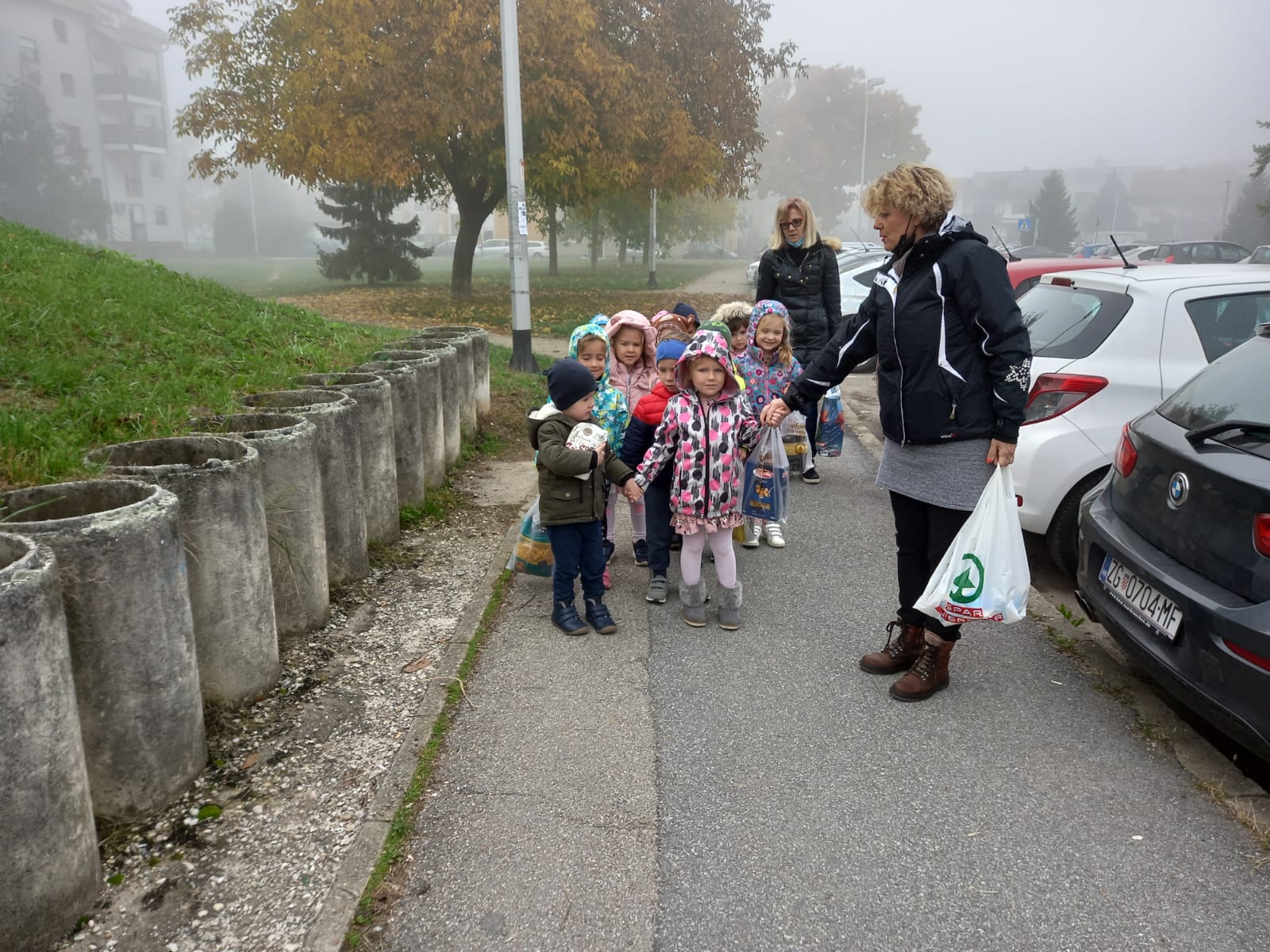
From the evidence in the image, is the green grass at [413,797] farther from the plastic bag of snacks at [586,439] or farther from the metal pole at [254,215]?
the metal pole at [254,215]

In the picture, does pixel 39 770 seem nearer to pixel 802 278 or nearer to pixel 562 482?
pixel 562 482

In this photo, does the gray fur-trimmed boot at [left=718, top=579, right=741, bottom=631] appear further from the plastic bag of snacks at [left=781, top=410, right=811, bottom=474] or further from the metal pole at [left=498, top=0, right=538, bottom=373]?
the metal pole at [left=498, top=0, right=538, bottom=373]

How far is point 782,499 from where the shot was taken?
18.4 feet

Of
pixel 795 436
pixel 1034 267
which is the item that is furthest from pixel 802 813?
pixel 1034 267

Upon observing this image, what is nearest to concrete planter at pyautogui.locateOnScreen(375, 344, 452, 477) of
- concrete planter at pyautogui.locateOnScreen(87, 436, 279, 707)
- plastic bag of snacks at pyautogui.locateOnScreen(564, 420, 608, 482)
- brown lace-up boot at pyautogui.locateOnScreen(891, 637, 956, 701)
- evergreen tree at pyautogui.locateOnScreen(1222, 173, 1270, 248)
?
plastic bag of snacks at pyautogui.locateOnScreen(564, 420, 608, 482)

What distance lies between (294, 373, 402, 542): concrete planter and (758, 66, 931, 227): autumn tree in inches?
3789

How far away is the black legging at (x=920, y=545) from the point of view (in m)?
3.77

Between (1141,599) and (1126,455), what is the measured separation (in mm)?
752

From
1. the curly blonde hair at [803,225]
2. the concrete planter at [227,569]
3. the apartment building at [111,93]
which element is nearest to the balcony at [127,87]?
the apartment building at [111,93]

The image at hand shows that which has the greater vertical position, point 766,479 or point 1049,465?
point 1049,465

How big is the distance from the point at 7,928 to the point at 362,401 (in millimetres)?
3230

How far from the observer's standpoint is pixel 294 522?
13.4 feet

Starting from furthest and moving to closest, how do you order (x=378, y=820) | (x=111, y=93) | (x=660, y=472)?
(x=111, y=93) < (x=660, y=472) < (x=378, y=820)

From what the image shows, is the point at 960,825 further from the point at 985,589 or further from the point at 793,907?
the point at 985,589
